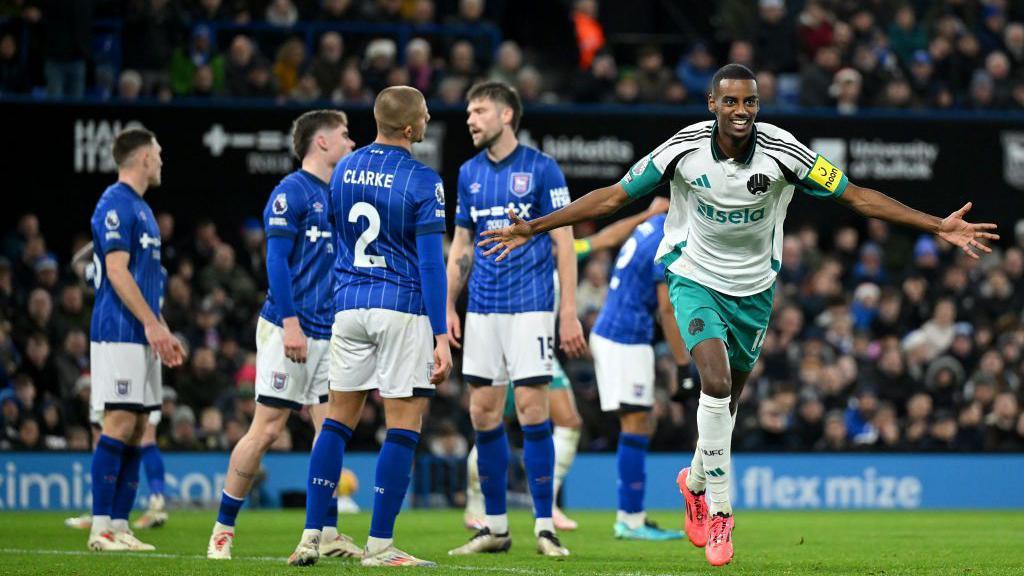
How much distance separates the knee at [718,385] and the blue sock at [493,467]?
186cm

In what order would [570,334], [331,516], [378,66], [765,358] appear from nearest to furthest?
[331,516], [570,334], [765,358], [378,66]

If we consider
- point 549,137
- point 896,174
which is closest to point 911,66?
point 896,174

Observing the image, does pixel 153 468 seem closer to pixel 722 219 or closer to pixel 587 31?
pixel 722 219

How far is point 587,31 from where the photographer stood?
2166 centimetres

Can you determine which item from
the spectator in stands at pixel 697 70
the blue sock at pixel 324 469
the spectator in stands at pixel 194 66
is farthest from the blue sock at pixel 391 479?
the spectator in stands at pixel 697 70

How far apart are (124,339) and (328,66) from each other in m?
9.96

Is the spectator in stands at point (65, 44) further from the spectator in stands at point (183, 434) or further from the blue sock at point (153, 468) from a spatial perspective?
the blue sock at point (153, 468)

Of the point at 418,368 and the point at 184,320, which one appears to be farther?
the point at 184,320

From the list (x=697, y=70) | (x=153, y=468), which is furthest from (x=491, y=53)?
(x=153, y=468)

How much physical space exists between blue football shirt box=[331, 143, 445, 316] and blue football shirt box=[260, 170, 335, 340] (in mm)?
833

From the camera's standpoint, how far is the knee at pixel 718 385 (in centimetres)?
776

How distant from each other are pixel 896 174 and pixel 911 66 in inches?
95.0

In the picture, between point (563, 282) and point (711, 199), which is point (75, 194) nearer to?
point (563, 282)

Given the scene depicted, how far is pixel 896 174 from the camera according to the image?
20.5m
